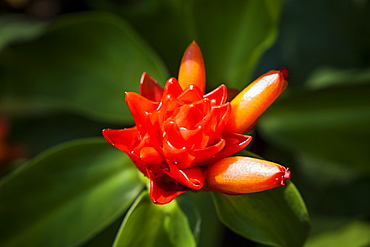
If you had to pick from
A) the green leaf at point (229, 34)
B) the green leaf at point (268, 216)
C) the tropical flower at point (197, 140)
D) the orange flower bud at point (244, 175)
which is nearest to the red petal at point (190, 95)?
the tropical flower at point (197, 140)

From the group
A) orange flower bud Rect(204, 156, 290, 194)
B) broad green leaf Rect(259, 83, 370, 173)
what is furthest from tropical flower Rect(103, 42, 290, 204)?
broad green leaf Rect(259, 83, 370, 173)

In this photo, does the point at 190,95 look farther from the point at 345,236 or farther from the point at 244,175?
the point at 345,236

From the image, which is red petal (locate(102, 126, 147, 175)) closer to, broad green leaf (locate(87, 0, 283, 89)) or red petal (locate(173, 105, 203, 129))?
red petal (locate(173, 105, 203, 129))

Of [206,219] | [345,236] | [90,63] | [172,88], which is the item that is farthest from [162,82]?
[345,236]

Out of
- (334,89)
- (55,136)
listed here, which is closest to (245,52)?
(334,89)

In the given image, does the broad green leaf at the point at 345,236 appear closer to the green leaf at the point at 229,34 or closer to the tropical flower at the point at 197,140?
the green leaf at the point at 229,34

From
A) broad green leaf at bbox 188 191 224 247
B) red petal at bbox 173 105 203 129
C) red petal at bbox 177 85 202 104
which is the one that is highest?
red petal at bbox 177 85 202 104
